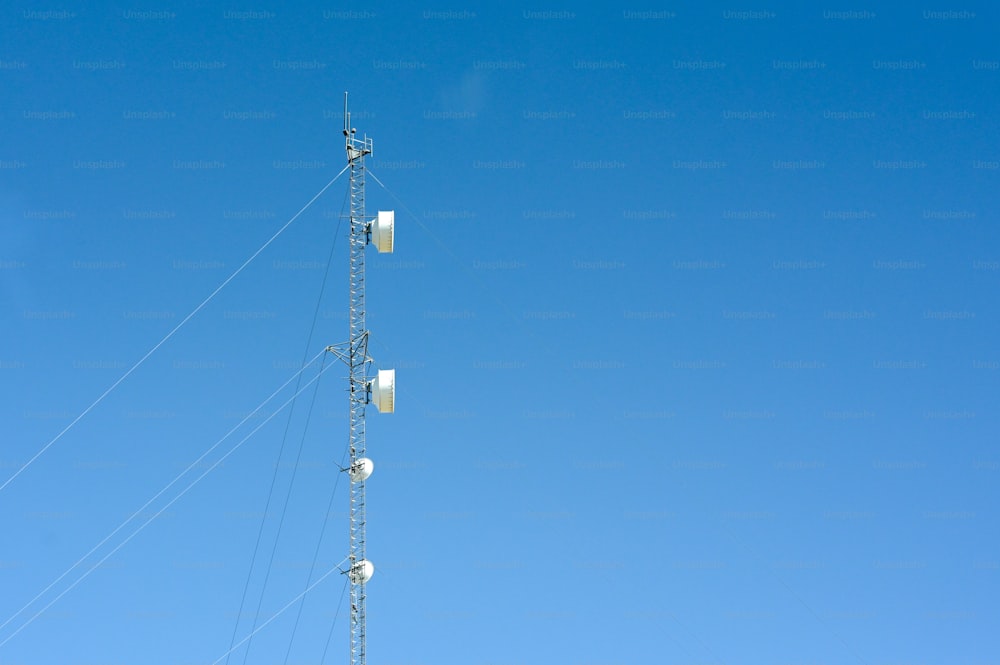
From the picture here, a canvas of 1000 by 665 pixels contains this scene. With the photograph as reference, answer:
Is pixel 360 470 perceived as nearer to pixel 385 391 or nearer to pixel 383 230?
pixel 385 391

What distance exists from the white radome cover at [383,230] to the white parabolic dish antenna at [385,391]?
616 centimetres

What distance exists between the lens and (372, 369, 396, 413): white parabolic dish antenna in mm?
59469

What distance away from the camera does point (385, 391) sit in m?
59.5

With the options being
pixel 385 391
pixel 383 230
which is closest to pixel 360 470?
pixel 385 391

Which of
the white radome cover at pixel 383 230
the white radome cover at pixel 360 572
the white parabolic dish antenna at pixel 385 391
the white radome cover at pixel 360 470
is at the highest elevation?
the white radome cover at pixel 383 230

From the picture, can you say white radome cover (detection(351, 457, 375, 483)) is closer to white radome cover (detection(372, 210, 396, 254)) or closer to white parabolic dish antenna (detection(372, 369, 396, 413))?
white parabolic dish antenna (detection(372, 369, 396, 413))

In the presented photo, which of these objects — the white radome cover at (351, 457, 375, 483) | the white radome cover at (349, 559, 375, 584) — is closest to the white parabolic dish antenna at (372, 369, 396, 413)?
the white radome cover at (351, 457, 375, 483)

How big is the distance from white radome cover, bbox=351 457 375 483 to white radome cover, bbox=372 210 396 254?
10119 millimetres

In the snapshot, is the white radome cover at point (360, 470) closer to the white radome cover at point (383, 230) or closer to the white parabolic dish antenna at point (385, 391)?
the white parabolic dish antenna at point (385, 391)

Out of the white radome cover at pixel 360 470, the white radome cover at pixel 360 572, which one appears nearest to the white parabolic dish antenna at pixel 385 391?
the white radome cover at pixel 360 470

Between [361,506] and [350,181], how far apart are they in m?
15.6

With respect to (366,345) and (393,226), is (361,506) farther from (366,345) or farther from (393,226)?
(393,226)

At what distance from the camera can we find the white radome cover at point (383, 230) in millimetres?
61125

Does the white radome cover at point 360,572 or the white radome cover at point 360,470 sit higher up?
the white radome cover at point 360,470
